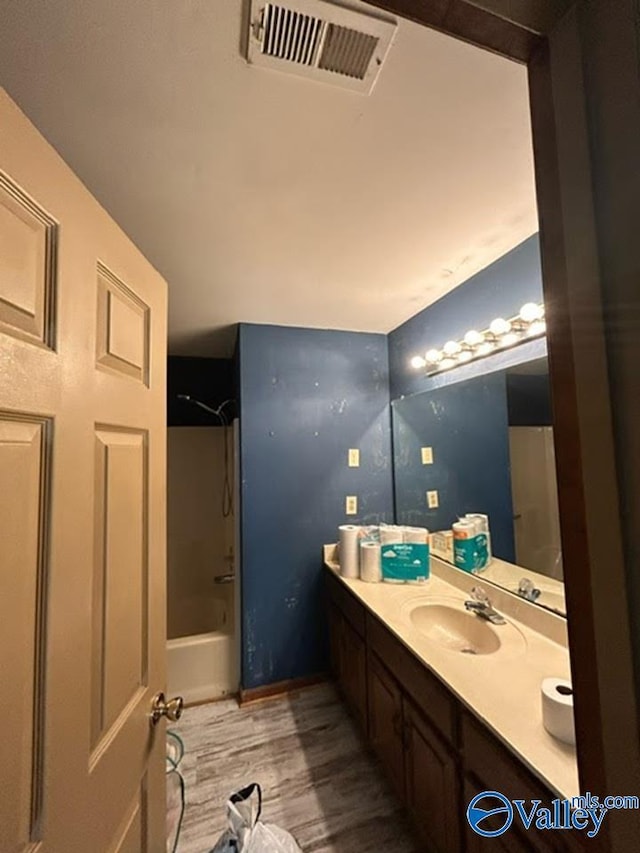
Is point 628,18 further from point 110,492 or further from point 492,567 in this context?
point 492,567

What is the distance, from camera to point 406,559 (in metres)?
2.03

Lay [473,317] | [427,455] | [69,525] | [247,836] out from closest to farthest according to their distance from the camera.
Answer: [69,525]
[247,836]
[473,317]
[427,455]

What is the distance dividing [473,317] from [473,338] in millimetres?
141

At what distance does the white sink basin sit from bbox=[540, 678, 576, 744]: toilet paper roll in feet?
1.82

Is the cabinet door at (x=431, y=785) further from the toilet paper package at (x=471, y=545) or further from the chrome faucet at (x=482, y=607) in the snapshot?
the toilet paper package at (x=471, y=545)

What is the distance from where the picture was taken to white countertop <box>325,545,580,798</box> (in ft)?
2.81

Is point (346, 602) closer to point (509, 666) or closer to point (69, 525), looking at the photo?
point (509, 666)

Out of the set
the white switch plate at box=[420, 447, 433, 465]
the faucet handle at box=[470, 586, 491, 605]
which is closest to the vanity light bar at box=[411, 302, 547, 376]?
the white switch plate at box=[420, 447, 433, 465]

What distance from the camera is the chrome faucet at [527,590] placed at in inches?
58.9

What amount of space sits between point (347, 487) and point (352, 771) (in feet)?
4.67

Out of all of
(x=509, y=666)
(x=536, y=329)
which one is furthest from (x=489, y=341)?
(x=509, y=666)

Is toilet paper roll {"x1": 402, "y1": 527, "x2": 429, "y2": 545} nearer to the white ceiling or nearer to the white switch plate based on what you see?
the white switch plate

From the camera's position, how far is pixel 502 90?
864 millimetres

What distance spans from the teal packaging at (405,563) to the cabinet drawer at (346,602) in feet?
0.76
